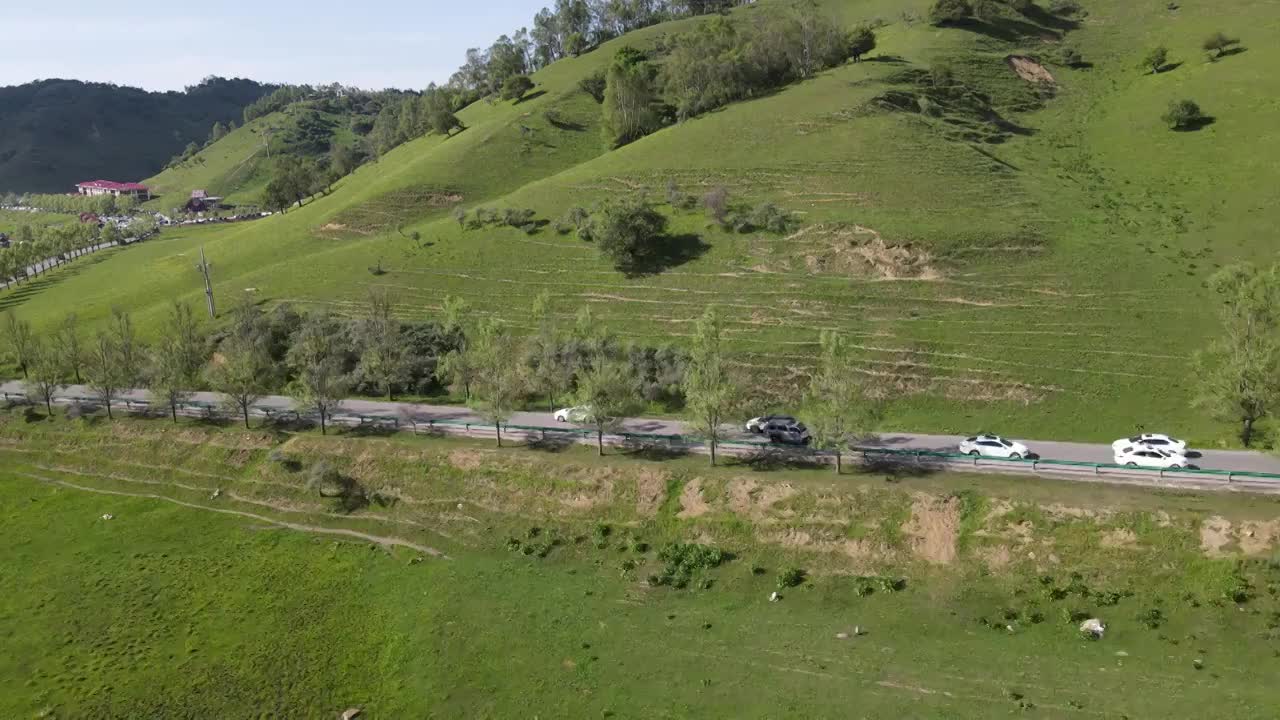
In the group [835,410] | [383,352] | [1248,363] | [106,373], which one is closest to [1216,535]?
[1248,363]

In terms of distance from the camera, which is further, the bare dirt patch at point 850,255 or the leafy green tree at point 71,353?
the bare dirt patch at point 850,255

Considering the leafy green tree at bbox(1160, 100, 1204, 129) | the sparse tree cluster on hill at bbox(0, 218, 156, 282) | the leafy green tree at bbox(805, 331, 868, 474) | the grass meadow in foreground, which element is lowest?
the grass meadow in foreground

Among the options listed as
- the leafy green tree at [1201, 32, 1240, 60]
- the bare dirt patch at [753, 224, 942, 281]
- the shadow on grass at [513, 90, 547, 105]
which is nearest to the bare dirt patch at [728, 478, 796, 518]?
the bare dirt patch at [753, 224, 942, 281]

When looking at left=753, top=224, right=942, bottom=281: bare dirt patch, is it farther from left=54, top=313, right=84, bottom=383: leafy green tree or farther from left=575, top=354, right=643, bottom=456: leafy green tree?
left=54, top=313, right=84, bottom=383: leafy green tree

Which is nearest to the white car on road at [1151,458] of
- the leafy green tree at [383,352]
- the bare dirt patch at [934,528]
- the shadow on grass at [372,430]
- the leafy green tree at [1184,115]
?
the bare dirt patch at [934,528]

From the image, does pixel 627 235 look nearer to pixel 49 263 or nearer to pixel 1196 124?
pixel 1196 124

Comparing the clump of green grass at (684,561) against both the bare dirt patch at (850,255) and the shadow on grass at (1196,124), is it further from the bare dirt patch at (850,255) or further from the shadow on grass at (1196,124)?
the shadow on grass at (1196,124)
